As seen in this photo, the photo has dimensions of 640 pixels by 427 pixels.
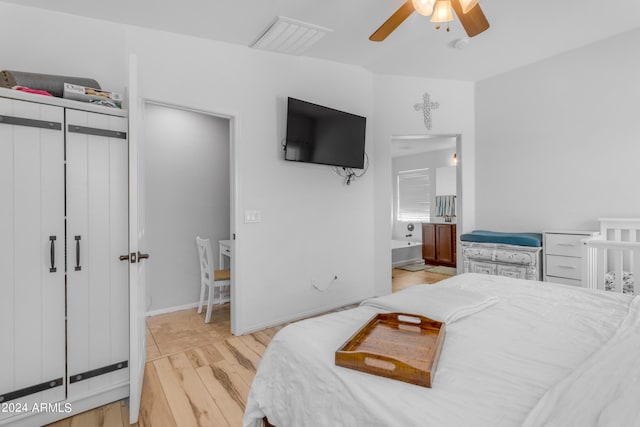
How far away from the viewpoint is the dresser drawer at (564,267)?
2.94 meters

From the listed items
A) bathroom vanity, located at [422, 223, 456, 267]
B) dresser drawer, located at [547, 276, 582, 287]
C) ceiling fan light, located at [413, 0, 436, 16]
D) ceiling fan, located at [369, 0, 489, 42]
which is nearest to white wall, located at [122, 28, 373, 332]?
ceiling fan, located at [369, 0, 489, 42]

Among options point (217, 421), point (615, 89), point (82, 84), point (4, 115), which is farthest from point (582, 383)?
point (615, 89)

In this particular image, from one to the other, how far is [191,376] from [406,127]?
3441 millimetres

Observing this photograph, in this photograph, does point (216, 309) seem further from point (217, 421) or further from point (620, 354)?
point (620, 354)

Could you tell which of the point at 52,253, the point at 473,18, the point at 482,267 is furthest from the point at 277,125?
the point at 482,267

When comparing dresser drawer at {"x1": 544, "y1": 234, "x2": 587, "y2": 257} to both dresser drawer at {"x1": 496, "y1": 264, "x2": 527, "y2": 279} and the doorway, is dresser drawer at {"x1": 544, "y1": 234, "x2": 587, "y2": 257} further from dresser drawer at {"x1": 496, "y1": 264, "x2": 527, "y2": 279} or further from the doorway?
the doorway

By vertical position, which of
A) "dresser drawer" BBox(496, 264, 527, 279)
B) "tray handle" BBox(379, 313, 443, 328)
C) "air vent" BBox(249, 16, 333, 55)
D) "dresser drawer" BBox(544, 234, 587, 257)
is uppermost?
"air vent" BBox(249, 16, 333, 55)

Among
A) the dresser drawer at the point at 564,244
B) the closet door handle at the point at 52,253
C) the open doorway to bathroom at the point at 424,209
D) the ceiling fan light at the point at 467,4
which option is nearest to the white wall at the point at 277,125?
the dresser drawer at the point at 564,244

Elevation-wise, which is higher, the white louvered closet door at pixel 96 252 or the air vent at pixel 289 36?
the air vent at pixel 289 36

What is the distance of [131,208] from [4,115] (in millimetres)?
724

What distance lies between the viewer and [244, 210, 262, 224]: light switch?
289cm

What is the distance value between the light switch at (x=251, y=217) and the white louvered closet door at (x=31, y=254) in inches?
54.6

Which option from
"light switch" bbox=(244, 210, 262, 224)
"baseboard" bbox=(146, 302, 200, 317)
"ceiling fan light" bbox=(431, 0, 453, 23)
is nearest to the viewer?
"ceiling fan light" bbox=(431, 0, 453, 23)

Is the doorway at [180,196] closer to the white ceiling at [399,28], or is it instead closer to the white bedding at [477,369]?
the white ceiling at [399,28]
